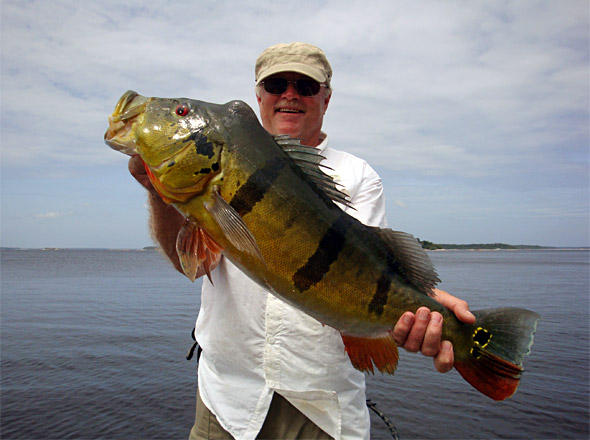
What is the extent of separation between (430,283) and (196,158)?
1.82 meters

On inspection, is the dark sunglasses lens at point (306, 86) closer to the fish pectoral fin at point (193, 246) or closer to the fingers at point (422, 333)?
the fish pectoral fin at point (193, 246)

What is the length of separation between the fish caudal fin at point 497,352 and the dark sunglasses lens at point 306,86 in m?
2.34

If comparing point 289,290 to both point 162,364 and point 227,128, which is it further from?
point 162,364

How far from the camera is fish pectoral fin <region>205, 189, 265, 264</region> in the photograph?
2236mm

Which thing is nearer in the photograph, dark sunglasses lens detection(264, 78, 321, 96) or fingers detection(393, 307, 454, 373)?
fingers detection(393, 307, 454, 373)

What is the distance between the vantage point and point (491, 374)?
2.89 meters

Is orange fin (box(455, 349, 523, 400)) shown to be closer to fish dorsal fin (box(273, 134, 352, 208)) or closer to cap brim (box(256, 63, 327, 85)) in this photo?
fish dorsal fin (box(273, 134, 352, 208))

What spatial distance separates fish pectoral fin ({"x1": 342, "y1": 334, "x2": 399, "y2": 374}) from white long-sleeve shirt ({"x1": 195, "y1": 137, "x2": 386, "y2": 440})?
47cm

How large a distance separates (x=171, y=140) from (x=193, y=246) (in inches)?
24.2

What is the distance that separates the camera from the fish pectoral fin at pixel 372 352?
9.04 ft

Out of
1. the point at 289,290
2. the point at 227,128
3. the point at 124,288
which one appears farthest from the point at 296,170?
the point at 124,288

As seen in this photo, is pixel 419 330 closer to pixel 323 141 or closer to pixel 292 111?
pixel 323 141

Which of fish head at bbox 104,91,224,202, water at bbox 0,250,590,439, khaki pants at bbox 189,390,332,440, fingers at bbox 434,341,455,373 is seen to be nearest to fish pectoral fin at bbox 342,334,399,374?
fingers at bbox 434,341,455,373

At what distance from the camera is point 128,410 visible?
9633 mm
